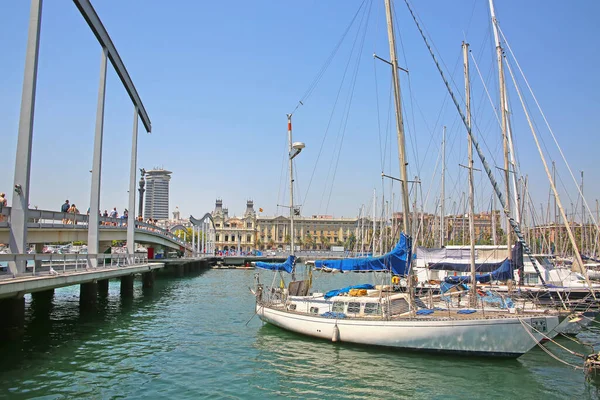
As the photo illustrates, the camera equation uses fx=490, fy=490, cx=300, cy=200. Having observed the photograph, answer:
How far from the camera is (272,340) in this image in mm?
25031

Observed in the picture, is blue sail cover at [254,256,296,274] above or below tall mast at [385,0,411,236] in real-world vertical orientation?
below

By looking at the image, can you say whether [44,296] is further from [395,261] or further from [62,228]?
[395,261]

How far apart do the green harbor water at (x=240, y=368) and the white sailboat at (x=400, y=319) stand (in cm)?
55

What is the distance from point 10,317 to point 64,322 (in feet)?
25.8

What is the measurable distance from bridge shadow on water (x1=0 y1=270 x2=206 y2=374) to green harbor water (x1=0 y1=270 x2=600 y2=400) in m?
0.10

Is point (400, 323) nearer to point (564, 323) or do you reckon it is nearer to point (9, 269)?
point (564, 323)

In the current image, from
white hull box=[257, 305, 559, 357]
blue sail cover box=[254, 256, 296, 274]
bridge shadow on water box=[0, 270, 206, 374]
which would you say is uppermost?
blue sail cover box=[254, 256, 296, 274]

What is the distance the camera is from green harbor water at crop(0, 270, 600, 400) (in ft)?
55.1

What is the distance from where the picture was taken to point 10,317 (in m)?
21.3

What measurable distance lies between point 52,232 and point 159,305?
31.7 ft

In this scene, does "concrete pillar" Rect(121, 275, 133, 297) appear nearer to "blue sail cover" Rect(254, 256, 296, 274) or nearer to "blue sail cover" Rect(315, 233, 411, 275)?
"blue sail cover" Rect(254, 256, 296, 274)

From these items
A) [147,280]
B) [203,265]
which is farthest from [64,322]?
[203,265]

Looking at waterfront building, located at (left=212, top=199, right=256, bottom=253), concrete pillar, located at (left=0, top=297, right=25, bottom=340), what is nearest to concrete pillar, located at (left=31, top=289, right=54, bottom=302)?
concrete pillar, located at (left=0, top=297, right=25, bottom=340)

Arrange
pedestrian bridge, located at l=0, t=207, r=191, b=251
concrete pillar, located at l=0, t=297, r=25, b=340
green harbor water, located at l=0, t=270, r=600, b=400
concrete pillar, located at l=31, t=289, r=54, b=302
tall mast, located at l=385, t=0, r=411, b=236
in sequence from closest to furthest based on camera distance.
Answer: green harbor water, located at l=0, t=270, r=600, b=400, concrete pillar, located at l=0, t=297, r=25, b=340, tall mast, located at l=385, t=0, r=411, b=236, pedestrian bridge, located at l=0, t=207, r=191, b=251, concrete pillar, located at l=31, t=289, r=54, b=302
